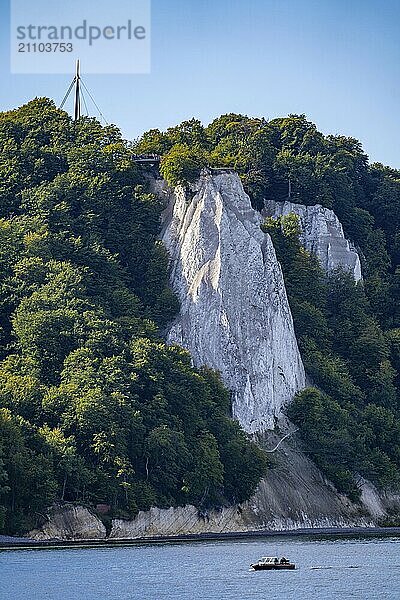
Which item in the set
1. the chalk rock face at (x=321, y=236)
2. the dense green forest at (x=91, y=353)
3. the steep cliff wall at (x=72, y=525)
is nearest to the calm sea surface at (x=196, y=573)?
the steep cliff wall at (x=72, y=525)

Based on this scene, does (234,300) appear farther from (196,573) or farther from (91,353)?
(196,573)

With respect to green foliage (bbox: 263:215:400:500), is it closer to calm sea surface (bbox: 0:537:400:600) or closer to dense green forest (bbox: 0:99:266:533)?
dense green forest (bbox: 0:99:266:533)

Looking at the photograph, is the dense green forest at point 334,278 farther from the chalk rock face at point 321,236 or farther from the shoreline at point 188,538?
the shoreline at point 188,538

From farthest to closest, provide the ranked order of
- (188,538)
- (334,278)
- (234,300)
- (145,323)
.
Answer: (334,278), (234,300), (145,323), (188,538)

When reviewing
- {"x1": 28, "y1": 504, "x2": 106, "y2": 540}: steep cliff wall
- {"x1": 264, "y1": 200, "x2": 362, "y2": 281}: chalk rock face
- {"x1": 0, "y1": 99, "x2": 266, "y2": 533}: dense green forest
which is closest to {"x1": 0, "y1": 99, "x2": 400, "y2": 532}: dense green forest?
{"x1": 0, "y1": 99, "x2": 266, "y2": 533}: dense green forest

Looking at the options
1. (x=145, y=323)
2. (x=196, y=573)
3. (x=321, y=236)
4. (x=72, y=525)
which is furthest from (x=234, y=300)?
(x=196, y=573)
